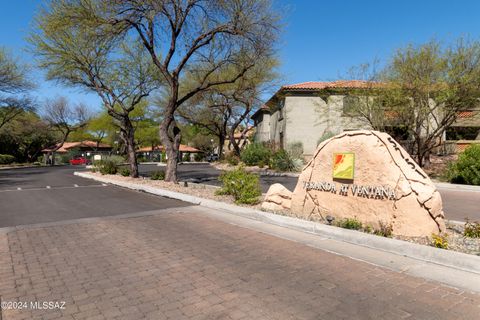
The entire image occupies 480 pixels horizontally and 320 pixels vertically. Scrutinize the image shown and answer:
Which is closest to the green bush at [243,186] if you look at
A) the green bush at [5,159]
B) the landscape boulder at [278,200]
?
the landscape boulder at [278,200]

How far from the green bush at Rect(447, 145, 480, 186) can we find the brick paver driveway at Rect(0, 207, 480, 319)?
522 inches

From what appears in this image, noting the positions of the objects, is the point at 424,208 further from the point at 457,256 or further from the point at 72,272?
the point at 72,272

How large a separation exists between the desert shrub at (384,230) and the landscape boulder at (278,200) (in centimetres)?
275

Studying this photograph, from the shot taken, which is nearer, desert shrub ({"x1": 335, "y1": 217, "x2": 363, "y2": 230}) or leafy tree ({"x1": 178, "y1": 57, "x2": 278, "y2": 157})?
desert shrub ({"x1": 335, "y1": 217, "x2": 363, "y2": 230})

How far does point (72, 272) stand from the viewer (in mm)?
4676

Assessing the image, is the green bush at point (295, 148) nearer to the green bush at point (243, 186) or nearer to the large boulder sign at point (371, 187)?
the green bush at point (243, 186)

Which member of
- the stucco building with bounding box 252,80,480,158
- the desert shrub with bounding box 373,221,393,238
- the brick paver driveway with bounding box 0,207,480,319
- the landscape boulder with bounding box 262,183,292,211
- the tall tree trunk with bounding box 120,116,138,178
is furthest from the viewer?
the stucco building with bounding box 252,80,480,158

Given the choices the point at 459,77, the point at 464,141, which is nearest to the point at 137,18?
the point at 459,77

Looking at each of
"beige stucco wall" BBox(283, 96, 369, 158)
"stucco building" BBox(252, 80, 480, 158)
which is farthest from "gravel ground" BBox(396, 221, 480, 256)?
"beige stucco wall" BBox(283, 96, 369, 158)

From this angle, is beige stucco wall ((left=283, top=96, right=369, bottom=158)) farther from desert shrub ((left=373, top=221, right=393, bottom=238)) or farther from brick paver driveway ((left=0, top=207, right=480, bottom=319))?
brick paver driveway ((left=0, top=207, right=480, bottom=319))

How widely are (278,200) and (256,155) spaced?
19.2 metres

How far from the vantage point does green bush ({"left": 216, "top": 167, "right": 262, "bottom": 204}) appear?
980 cm

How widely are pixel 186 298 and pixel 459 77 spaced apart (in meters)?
18.1

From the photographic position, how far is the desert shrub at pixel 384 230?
6.14 m
